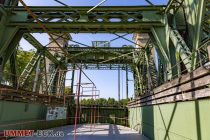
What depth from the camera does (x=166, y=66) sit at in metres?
8.61

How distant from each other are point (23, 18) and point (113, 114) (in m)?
16.0

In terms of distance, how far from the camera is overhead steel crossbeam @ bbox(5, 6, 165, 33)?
945cm

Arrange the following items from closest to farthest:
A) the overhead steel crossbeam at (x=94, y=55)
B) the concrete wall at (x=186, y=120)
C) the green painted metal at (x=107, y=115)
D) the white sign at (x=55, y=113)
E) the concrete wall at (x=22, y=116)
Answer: the concrete wall at (x=186, y=120)
the concrete wall at (x=22, y=116)
the white sign at (x=55, y=113)
the overhead steel crossbeam at (x=94, y=55)
the green painted metal at (x=107, y=115)

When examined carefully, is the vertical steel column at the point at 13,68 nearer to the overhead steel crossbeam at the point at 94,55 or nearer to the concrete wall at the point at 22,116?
the concrete wall at the point at 22,116

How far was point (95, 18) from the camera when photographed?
9.70m

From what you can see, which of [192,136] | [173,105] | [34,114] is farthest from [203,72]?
[34,114]

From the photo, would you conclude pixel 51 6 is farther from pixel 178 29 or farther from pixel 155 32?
pixel 178 29

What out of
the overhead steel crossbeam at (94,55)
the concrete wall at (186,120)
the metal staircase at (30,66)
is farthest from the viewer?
the overhead steel crossbeam at (94,55)

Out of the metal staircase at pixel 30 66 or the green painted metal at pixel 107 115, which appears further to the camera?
the green painted metal at pixel 107 115

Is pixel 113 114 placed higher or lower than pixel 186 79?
lower

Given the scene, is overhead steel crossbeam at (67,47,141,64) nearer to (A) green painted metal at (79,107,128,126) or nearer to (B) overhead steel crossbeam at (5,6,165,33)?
(A) green painted metal at (79,107,128,126)

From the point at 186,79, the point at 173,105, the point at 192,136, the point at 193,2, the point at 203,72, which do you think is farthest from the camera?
the point at 193,2

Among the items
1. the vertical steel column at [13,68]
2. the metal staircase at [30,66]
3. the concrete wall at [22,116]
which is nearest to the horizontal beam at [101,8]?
the vertical steel column at [13,68]

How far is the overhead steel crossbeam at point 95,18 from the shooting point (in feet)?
31.0
